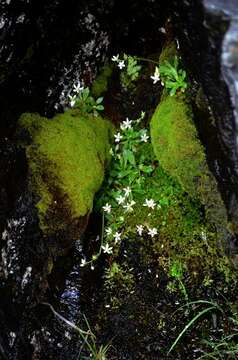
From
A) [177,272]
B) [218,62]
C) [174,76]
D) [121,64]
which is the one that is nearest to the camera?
[218,62]

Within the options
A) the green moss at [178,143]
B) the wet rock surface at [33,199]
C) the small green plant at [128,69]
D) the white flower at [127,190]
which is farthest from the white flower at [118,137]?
the small green plant at [128,69]

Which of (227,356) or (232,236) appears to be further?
(227,356)

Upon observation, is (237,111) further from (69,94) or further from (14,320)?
(14,320)

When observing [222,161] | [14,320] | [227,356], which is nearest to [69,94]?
[222,161]

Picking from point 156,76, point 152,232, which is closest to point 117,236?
point 152,232

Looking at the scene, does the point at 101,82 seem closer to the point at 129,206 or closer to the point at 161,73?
the point at 161,73

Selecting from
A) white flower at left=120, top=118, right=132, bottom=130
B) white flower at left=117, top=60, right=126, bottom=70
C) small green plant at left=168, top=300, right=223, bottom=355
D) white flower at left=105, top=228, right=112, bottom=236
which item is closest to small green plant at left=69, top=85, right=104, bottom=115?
white flower at left=120, top=118, right=132, bottom=130
